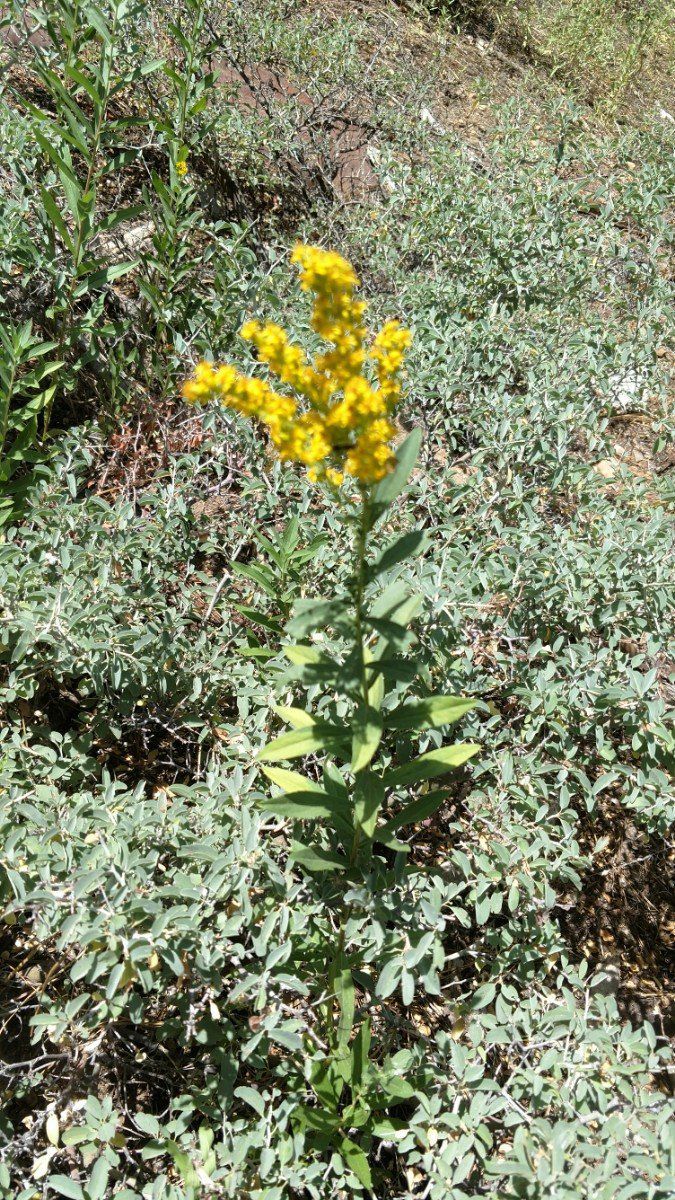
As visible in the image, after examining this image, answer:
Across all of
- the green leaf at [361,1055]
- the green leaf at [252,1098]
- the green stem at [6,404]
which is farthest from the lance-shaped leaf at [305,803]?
the green stem at [6,404]

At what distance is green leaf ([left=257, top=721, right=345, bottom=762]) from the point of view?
1698mm

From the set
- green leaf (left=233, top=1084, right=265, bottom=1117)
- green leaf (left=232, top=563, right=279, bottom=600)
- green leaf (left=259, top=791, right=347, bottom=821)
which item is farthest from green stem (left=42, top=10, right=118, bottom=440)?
green leaf (left=233, top=1084, right=265, bottom=1117)

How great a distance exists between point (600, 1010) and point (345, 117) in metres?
4.68

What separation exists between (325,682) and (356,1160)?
1108 mm

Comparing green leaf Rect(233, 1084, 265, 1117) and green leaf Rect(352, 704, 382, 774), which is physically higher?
green leaf Rect(352, 704, 382, 774)

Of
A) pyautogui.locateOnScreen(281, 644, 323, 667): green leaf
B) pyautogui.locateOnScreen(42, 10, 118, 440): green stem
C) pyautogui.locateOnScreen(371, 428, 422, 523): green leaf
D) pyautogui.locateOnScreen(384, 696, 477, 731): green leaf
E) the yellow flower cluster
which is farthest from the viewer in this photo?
pyautogui.locateOnScreen(42, 10, 118, 440): green stem

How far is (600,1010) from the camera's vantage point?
2.02 m

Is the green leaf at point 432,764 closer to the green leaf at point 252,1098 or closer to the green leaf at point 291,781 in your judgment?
the green leaf at point 291,781

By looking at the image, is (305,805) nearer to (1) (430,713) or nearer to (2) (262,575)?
(1) (430,713)

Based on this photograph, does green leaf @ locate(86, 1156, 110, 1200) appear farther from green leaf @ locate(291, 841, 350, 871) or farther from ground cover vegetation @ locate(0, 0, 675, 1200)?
green leaf @ locate(291, 841, 350, 871)

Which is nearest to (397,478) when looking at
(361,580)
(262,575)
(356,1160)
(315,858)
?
(361,580)

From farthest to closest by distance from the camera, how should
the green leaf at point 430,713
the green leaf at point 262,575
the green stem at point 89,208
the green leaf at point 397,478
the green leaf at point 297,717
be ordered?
the green stem at point 89,208
the green leaf at point 262,575
the green leaf at point 297,717
the green leaf at point 430,713
the green leaf at point 397,478

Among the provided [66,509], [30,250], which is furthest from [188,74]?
[66,509]

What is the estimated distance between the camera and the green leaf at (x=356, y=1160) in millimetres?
1850
